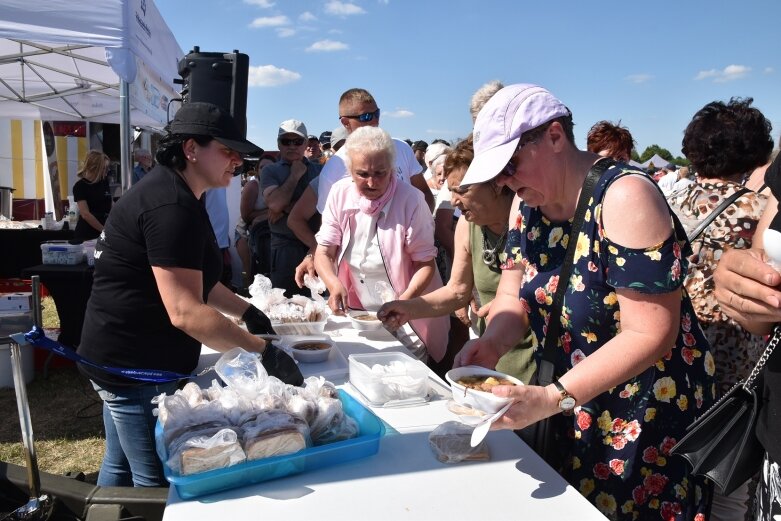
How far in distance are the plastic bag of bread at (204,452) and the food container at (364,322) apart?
1324 mm

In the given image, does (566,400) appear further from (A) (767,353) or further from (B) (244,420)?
(B) (244,420)

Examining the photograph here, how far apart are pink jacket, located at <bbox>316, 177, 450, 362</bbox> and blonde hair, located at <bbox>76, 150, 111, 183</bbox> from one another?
16.0 ft

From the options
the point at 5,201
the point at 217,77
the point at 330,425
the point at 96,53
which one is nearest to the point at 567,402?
the point at 330,425

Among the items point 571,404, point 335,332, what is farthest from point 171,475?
point 335,332

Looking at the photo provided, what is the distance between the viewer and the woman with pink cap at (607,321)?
1174 mm

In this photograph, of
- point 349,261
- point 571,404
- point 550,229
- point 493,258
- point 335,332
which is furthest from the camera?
point 349,261

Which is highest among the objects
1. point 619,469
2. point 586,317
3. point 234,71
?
point 234,71

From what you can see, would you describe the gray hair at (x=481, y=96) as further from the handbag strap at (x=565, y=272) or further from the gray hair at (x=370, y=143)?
the handbag strap at (x=565, y=272)

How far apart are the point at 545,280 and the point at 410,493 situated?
0.68 meters

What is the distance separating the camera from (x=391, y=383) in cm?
164

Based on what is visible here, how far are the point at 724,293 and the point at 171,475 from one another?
116cm

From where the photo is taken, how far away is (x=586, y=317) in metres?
1.35

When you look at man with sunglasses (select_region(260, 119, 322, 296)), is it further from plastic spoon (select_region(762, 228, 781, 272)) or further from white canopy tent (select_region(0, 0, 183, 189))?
plastic spoon (select_region(762, 228, 781, 272))

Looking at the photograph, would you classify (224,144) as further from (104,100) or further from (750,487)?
(104,100)
